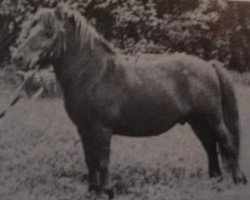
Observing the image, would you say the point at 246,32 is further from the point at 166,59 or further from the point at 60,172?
the point at 60,172

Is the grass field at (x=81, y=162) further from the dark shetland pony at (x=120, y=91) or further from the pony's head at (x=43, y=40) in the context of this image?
the pony's head at (x=43, y=40)

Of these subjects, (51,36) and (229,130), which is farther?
(229,130)

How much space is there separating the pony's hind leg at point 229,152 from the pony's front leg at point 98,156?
1.23 feet

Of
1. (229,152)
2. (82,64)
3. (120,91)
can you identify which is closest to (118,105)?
(120,91)

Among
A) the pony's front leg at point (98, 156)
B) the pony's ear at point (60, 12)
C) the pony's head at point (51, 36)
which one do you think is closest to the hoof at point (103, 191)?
the pony's front leg at point (98, 156)

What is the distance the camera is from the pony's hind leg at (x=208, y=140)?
2170 mm

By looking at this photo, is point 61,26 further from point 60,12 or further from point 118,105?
point 118,105

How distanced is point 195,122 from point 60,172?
0.48 m

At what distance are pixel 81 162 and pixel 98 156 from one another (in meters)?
0.06

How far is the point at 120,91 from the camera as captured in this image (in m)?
2.13

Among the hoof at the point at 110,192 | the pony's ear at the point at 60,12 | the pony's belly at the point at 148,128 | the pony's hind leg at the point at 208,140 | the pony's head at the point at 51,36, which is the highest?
the pony's ear at the point at 60,12

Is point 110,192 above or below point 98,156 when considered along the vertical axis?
below

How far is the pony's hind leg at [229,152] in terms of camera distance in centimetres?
217

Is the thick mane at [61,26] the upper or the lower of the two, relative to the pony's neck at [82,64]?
upper
